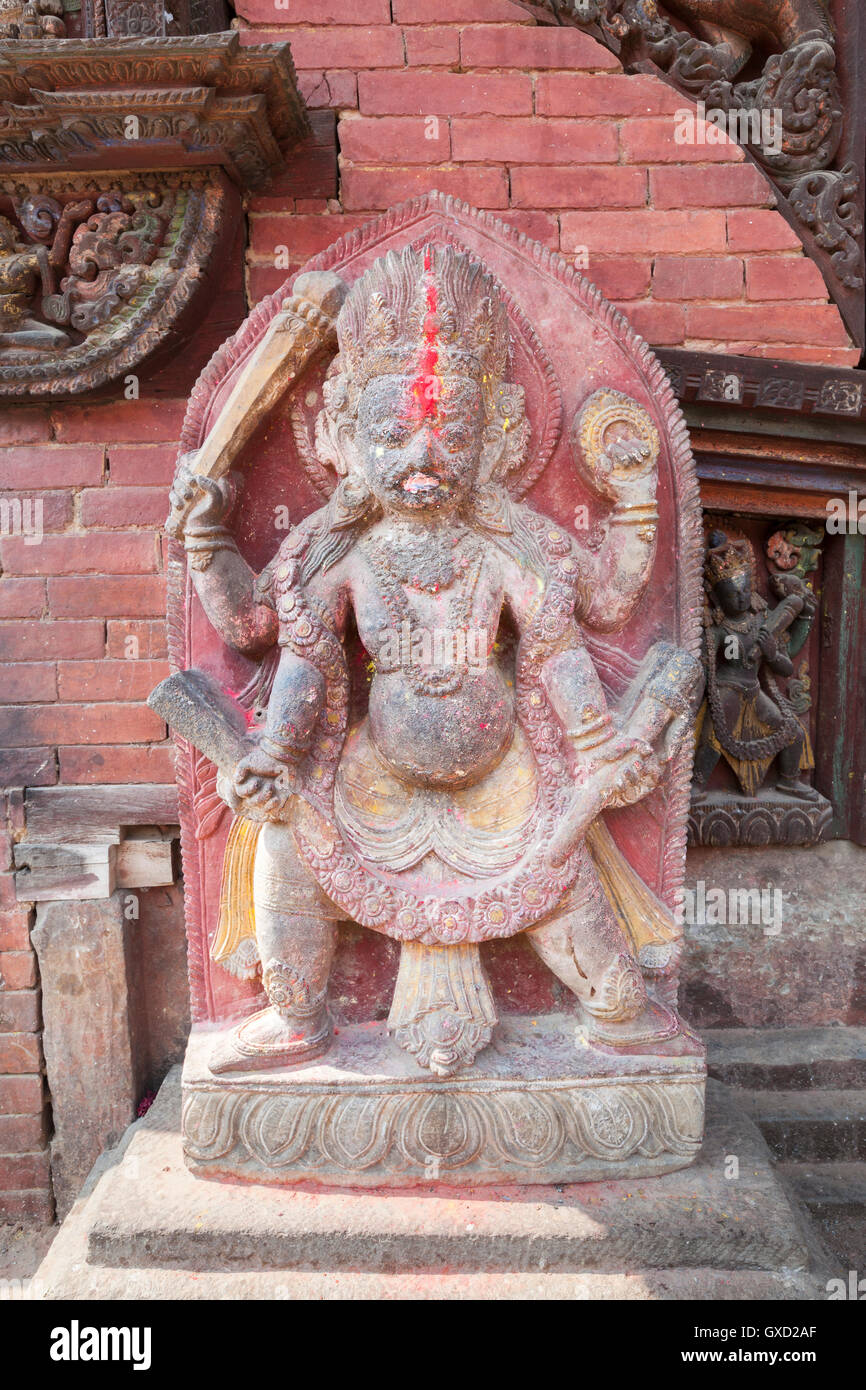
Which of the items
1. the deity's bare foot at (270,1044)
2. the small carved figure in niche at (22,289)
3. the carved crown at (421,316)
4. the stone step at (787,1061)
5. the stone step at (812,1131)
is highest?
the small carved figure in niche at (22,289)

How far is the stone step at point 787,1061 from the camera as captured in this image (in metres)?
3.07

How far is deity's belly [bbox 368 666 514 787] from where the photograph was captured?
2.20 metres

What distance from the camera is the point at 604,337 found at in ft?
7.92

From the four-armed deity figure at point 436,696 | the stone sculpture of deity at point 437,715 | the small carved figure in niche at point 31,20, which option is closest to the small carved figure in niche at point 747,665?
the stone sculpture of deity at point 437,715

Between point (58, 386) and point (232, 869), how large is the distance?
1.48 metres

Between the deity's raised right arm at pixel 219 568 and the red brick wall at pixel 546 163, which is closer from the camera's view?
the deity's raised right arm at pixel 219 568

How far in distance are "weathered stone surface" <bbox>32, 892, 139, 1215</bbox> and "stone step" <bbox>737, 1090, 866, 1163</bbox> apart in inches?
80.0

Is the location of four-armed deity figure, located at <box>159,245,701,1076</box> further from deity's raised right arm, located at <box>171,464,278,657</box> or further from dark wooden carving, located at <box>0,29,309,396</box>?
dark wooden carving, located at <box>0,29,309,396</box>

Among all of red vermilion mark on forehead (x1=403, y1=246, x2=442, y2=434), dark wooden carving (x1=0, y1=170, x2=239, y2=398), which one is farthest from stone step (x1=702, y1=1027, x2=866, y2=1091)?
dark wooden carving (x1=0, y1=170, x2=239, y2=398)

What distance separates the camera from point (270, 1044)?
2242mm

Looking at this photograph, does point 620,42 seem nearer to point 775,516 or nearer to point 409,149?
point 409,149

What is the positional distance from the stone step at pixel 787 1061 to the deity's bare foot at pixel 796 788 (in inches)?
33.0

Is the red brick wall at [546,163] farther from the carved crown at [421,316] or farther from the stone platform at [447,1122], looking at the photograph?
the stone platform at [447,1122]

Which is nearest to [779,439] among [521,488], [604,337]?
[604,337]
